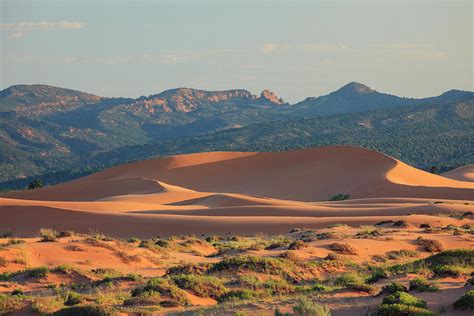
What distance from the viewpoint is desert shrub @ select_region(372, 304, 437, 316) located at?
12.9m

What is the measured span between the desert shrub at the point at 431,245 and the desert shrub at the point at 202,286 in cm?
1206

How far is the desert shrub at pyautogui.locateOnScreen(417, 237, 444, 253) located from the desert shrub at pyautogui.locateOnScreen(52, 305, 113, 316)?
16.6m

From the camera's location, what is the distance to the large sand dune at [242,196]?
4081cm

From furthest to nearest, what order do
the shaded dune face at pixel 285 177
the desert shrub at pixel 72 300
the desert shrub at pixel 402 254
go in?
the shaded dune face at pixel 285 177 < the desert shrub at pixel 402 254 < the desert shrub at pixel 72 300

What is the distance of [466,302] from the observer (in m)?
13.5

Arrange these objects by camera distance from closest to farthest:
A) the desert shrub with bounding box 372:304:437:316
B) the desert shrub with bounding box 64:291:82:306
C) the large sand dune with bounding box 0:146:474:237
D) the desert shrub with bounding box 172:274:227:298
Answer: the desert shrub with bounding box 372:304:437:316 → the desert shrub with bounding box 64:291:82:306 → the desert shrub with bounding box 172:274:227:298 → the large sand dune with bounding box 0:146:474:237

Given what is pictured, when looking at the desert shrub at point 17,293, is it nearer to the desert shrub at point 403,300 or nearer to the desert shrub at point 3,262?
the desert shrub at point 3,262

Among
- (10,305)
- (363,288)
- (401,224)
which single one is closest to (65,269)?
(10,305)

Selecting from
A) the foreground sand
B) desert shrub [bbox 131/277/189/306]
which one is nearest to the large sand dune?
the foreground sand

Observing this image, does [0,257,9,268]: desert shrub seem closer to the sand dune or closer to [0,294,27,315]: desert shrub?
[0,294,27,315]: desert shrub

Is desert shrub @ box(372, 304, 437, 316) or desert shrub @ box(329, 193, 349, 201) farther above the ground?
desert shrub @ box(372, 304, 437, 316)

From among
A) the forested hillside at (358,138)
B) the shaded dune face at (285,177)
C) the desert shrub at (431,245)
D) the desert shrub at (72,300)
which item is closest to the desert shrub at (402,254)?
the desert shrub at (431,245)

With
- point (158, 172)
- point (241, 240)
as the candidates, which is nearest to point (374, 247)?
point (241, 240)

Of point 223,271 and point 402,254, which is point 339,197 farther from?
point 223,271
